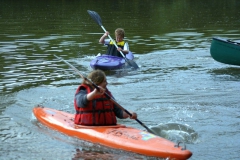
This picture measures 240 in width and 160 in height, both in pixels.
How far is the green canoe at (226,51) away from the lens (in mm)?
11867

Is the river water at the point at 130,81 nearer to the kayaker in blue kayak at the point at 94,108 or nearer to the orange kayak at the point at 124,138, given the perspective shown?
the orange kayak at the point at 124,138

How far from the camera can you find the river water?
6.96m

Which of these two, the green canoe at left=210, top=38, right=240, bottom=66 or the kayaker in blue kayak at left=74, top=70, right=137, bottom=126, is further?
the green canoe at left=210, top=38, right=240, bottom=66

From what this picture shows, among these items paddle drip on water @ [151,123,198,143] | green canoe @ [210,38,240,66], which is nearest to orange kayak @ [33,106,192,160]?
paddle drip on water @ [151,123,198,143]

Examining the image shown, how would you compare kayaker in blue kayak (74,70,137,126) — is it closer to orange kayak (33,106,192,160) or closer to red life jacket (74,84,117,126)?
red life jacket (74,84,117,126)

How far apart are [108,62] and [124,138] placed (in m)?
5.67

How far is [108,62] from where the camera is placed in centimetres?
1201

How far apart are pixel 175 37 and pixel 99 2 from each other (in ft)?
50.7

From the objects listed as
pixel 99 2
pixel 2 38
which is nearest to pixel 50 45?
pixel 2 38

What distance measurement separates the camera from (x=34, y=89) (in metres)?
10.0

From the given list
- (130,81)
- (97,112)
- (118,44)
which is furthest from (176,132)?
(118,44)

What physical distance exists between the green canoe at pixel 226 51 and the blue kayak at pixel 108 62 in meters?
2.05

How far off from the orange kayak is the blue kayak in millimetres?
4362

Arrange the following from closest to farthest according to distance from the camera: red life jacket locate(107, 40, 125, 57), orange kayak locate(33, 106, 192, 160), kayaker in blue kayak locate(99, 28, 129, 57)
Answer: orange kayak locate(33, 106, 192, 160) → kayaker in blue kayak locate(99, 28, 129, 57) → red life jacket locate(107, 40, 125, 57)
